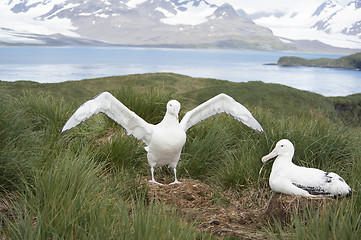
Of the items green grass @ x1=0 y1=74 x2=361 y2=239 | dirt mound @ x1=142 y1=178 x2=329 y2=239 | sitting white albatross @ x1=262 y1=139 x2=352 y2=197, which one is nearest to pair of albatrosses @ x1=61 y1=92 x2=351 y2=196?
sitting white albatross @ x1=262 y1=139 x2=352 y2=197

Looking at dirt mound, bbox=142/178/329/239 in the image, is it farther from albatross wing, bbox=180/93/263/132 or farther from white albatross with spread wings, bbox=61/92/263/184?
albatross wing, bbox=180/93/263/132

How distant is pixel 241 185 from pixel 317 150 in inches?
53.6

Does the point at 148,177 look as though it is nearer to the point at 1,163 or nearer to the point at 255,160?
the point at 255,160

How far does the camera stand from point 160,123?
5.54 m

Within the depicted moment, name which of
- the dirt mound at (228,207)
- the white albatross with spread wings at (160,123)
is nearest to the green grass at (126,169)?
the dirt mound at (228,207)

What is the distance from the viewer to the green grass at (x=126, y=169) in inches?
123

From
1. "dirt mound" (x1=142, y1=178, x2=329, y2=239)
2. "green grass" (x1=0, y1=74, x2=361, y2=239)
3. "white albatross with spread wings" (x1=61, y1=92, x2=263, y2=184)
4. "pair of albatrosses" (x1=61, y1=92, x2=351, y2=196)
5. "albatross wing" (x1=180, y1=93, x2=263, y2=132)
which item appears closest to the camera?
"green grass" (x1=0, y1=74, x2=361, y2=239)

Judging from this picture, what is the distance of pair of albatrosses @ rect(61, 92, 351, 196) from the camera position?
171 inches

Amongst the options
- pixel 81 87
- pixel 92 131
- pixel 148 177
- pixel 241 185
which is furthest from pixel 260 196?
pixel 81 87

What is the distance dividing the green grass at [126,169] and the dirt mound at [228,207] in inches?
5.3

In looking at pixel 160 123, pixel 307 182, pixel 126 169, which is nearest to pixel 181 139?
pixel 160 123

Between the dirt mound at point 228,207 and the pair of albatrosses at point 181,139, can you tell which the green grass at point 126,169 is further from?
the pair of albatrosses at point 181,139

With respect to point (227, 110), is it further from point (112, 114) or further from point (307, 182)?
point (307, 182)

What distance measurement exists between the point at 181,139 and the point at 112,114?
1.09 meters
